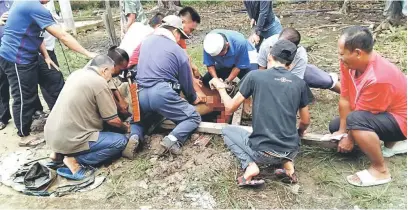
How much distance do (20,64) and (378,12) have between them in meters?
9.25

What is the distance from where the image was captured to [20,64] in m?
4.80

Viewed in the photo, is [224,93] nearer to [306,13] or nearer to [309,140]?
[309,140]

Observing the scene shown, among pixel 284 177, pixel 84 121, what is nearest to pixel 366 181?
pixel 284 177

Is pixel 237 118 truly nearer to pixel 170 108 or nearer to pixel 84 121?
pixel 170 108

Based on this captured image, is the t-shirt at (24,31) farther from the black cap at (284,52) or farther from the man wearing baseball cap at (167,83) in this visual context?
the black cap at (284,52)

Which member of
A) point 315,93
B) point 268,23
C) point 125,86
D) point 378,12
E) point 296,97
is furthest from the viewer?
point 378,12

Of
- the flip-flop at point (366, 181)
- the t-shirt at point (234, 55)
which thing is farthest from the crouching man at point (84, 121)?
the flip-flop at point (366, 181)

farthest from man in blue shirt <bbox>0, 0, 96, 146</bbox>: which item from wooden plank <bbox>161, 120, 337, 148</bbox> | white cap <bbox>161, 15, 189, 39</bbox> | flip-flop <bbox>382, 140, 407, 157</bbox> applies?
flip-flop <bbox>382, 140, 407, 157</bbox>

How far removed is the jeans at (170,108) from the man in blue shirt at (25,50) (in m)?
0.89

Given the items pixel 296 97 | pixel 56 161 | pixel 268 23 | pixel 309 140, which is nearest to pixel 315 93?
pixel 268 23

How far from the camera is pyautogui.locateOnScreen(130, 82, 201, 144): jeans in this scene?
14.1 feet

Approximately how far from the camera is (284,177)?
378 centimetres

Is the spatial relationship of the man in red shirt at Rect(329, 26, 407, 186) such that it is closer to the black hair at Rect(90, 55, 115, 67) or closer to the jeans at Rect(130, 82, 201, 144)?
the jeans at Rect(130, 82, 201, 144)

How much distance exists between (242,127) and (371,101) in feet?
4.43
